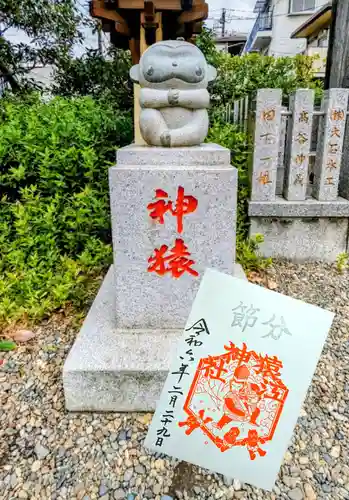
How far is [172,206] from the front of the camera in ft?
6.46

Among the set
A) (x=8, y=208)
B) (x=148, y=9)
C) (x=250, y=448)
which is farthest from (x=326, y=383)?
(x=148, y=9)

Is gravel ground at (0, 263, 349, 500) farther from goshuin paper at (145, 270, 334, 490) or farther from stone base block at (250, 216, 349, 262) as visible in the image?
stone base block at (250, 216, 349, 262)

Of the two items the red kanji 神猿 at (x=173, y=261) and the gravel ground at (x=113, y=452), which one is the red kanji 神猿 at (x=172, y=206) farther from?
the gravel ground at (x=113, y=452)

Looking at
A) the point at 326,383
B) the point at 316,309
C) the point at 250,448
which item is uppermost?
the point at 316,309

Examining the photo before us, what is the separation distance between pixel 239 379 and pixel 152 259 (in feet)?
3.30

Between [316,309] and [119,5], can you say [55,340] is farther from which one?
[119,5]

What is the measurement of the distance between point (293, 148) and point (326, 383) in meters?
2.14

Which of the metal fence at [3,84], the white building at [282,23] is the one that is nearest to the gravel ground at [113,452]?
the metal fence at [3,84]

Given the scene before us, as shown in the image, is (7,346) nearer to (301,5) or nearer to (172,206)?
(172,206)

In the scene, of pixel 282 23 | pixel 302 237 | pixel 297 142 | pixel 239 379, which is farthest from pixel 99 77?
pixel 282 23

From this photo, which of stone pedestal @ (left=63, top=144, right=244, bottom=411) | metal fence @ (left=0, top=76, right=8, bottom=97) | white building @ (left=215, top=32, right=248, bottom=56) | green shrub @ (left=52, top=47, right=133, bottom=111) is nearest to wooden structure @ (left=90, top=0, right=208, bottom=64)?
stone pedestal @ (left=63, top=144, right=244, bottom=411)

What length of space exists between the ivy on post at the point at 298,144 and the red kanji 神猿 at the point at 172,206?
187 cm

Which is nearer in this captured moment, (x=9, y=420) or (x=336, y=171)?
(x=9, y=420)

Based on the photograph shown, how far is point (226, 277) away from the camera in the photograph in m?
1.18
